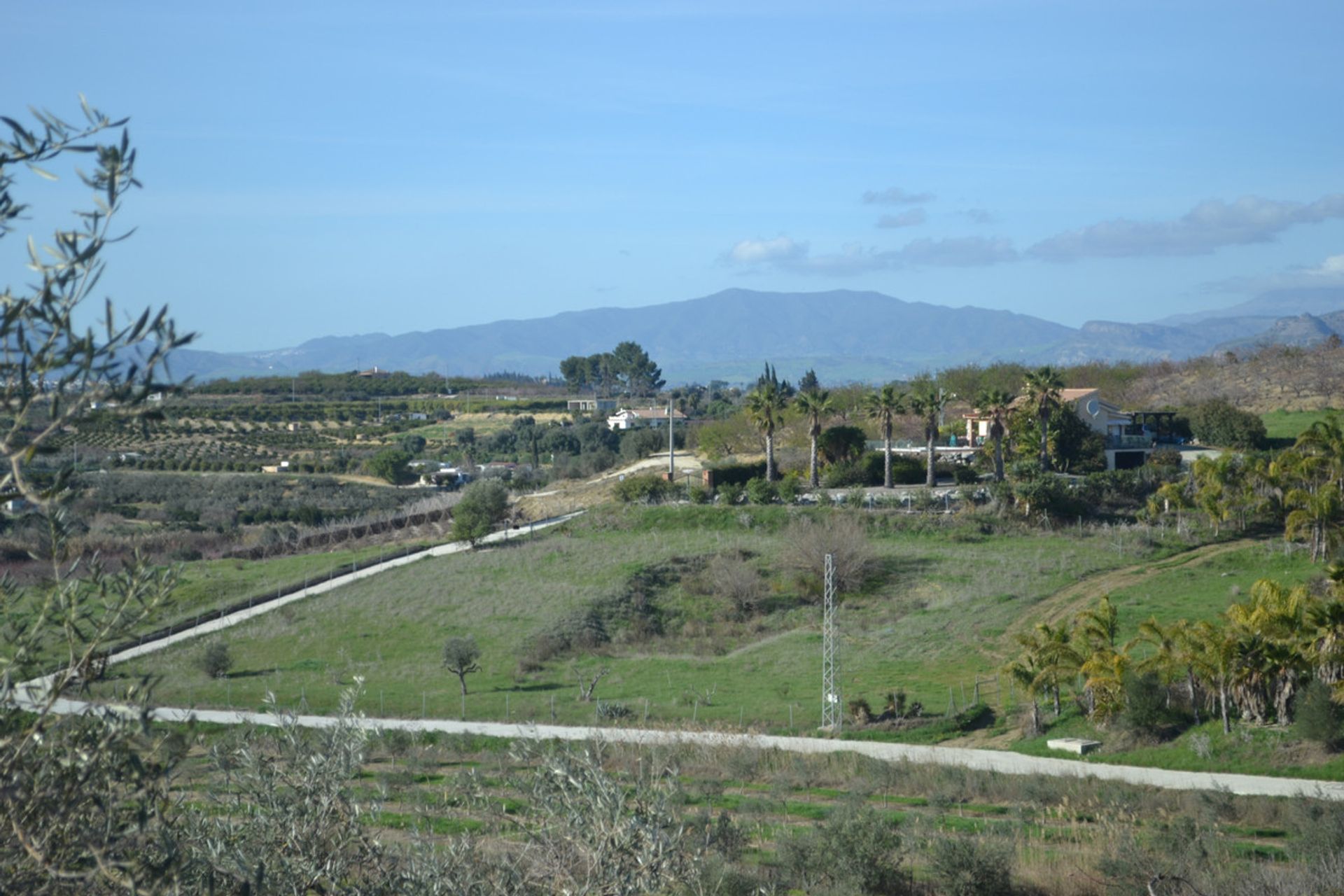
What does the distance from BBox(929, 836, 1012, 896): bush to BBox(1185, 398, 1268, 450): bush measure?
47025 millimetres

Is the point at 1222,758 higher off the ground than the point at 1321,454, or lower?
lower

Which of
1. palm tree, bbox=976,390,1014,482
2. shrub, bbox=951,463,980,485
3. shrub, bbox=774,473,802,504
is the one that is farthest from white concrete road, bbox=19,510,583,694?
palm tree, bbox=976,390,1014,482

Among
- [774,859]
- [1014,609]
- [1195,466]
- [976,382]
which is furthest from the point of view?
[976,382]

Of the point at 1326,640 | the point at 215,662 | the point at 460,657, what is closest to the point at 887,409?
the point at 460,657

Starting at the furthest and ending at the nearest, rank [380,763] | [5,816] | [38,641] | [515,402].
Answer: [515,402] → [380,763] → [38,641] → [5,816]

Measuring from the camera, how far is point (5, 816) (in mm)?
4637

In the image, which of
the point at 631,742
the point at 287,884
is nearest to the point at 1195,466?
the point at 631,742

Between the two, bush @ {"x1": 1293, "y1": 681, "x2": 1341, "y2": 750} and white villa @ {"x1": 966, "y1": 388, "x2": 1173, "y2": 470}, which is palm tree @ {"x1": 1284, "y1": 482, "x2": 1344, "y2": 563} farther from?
bush @ {"x1": 1293, "y1": 681, "x2": 1341, "y2": 750}

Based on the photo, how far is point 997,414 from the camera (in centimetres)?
4803

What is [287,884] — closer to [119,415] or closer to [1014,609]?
[119,415]

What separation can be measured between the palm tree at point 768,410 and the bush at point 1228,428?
21.7m

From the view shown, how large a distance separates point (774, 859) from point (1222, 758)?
10634 mm

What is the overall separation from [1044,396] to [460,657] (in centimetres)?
2904

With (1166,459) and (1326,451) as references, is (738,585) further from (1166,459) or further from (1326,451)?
(1166,459)
